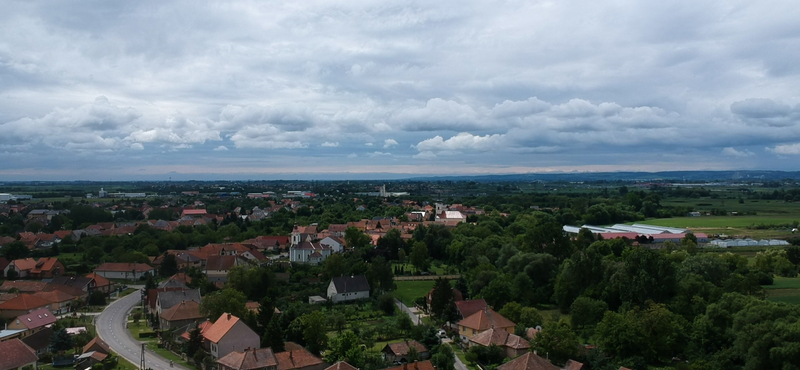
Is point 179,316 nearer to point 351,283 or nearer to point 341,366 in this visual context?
point 351,283

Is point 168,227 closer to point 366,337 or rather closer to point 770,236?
point 366,337

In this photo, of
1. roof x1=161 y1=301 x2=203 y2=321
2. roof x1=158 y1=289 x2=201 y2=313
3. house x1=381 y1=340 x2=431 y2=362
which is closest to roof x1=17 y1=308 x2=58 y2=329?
roof x1=158 y1=289 x2=201 y2=313

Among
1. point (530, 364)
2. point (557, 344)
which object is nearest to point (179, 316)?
point (530, 364)

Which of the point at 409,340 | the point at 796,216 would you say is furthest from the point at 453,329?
the point at 796,216

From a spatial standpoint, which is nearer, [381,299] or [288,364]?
[288,364]

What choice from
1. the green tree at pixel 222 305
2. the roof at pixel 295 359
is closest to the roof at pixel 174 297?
the green tree at pixel 222 305

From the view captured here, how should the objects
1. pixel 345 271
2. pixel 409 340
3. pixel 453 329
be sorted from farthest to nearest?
pixel 345 271, pixel 453 329, pixel 409 340
